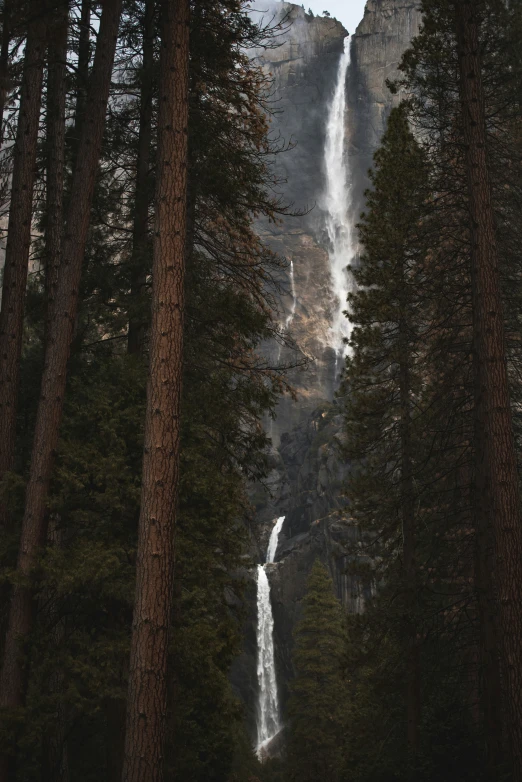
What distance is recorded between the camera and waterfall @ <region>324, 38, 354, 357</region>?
81750 mm

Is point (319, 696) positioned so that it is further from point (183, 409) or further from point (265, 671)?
point (183, 409)

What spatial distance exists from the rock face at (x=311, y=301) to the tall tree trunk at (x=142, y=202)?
22.6 feet

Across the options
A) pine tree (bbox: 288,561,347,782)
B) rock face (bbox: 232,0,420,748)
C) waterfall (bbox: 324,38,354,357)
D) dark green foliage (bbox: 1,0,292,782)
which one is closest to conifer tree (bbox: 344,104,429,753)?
→ rock face (bbox: 232,0,420,748)

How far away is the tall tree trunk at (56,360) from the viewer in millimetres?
6797

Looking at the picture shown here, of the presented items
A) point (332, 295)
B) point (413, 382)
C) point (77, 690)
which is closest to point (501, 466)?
point (77, 690)

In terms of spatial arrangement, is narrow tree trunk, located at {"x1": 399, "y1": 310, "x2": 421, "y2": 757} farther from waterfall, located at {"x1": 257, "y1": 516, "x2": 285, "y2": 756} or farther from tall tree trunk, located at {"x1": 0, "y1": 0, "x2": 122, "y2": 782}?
waterfall, located at {"x1": 257, "y1": 516, "x2": 285, "y2": 756}

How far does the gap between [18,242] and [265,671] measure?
3568cm

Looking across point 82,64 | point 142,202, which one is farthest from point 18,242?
point 82,64

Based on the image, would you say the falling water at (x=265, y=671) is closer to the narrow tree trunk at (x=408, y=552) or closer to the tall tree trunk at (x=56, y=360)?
the narrow tree trunk at (x=408, y=552)

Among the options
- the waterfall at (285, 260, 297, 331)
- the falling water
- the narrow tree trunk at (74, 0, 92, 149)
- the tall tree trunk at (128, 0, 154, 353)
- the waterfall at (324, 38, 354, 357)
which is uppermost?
the waterfall at (324, 38, 354, 357)

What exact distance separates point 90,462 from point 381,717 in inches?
385

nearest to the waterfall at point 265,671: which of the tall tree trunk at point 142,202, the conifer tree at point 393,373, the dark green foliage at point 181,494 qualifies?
the conifer tree at point 393,373

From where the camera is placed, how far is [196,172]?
9.08m

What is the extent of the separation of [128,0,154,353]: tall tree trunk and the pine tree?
1730 cm
